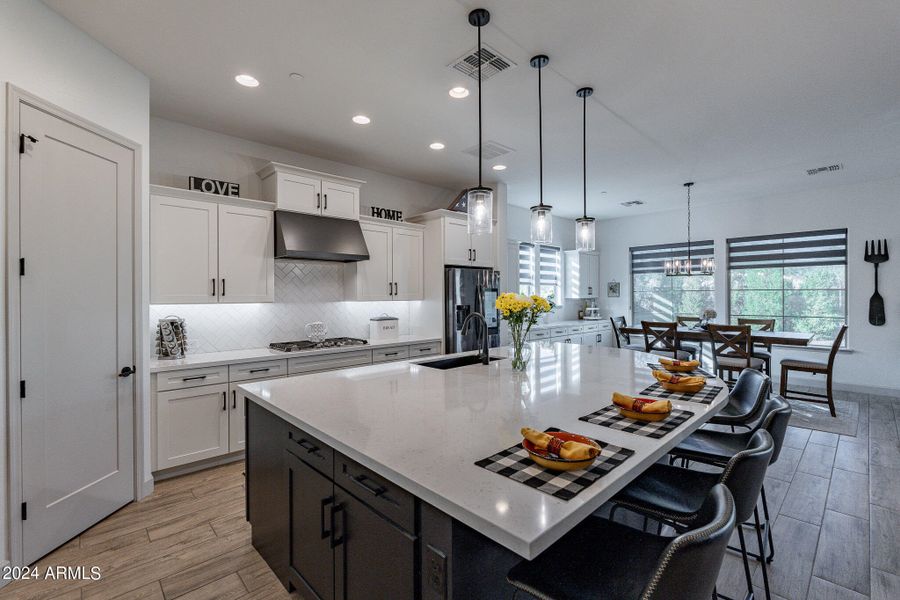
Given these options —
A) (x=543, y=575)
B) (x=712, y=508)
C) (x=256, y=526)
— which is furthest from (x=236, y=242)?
(x=712, y=508)

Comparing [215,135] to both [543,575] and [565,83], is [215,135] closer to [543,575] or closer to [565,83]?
[565,83]

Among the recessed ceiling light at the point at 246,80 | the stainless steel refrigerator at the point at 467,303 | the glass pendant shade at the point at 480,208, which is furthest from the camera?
the stainless steel refrigerator at the point at 467,303

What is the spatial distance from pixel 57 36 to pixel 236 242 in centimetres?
164

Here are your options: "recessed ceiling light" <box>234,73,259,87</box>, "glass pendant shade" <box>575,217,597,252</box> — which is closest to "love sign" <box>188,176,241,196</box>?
"recessed ceiling light" <box>234,73,259,87</box>

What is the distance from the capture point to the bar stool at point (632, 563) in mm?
888

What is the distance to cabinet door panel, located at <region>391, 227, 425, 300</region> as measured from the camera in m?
4.78

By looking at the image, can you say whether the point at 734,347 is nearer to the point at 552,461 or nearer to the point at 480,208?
the point at 480,208

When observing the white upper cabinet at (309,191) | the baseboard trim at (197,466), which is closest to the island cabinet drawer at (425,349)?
the white upper cabinet at (309,191)

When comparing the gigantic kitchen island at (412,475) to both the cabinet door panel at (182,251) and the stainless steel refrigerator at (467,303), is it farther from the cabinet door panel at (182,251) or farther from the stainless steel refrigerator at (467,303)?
the stainless steel refrigerator at (467,303)

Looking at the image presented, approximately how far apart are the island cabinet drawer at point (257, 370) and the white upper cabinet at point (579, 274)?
5.55 m

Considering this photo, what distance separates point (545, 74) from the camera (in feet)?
9.27

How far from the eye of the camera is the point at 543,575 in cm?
114

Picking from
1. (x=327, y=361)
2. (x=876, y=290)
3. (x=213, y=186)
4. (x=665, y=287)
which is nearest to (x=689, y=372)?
(x=327, y=361)

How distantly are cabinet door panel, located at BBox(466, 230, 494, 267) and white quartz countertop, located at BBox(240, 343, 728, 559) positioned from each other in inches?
98.0
